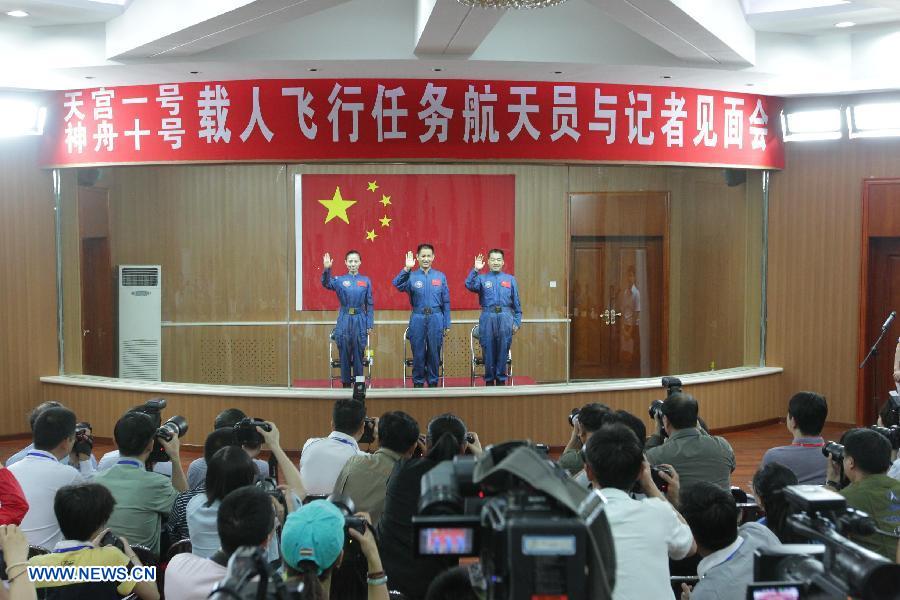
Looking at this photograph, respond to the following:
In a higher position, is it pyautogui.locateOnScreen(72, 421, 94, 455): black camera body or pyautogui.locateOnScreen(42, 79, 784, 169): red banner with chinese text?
pyautogui.locateOnScreen(42, 79, 784, 169): red banner with chinese text

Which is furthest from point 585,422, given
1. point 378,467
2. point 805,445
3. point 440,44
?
point 440,44

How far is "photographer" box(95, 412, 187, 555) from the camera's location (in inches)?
131

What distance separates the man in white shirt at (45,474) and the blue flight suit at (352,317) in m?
4.29

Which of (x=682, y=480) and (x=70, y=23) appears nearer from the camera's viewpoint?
(x=682, y=480)

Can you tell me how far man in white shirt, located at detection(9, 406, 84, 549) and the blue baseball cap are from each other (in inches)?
52.5

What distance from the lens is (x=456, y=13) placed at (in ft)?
18.1

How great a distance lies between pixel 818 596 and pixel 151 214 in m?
7.25

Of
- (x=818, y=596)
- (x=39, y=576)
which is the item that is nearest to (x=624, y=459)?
(x=818, y=596)

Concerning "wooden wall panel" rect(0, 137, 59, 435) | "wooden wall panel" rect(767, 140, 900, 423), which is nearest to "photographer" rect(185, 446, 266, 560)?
"wooden wall panel" rect(0, 137, 59, 435)

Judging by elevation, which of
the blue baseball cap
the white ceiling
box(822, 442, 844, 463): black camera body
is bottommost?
box(822, 442, 844, 463): black camera body

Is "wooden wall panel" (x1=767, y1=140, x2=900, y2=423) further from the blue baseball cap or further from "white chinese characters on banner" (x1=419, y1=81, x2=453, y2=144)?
the blue baseball cap

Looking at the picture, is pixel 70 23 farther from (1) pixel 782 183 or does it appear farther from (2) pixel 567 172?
(1) pixel 782 183

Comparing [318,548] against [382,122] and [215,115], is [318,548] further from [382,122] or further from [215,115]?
[215,115]

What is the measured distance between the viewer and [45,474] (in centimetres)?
348
